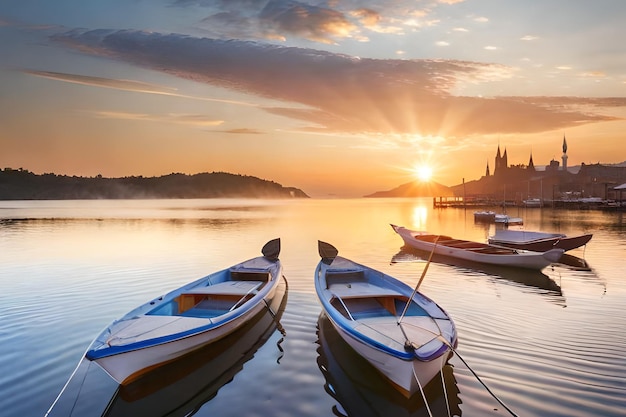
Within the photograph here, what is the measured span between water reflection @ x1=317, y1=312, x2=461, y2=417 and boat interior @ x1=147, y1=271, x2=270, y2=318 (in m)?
3.38

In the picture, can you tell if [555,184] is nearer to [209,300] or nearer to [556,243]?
[556,243]

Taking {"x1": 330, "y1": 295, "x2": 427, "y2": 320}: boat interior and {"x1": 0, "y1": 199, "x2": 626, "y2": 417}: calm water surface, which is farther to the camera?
{"x1": 330, "y1": 295, "x2": 427, "y2": 320}: boat interior

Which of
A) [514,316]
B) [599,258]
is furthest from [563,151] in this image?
[514,316]

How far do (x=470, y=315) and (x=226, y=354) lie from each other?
27.6 ft

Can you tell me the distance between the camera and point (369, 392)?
28.0 ft

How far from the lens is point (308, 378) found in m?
9.25

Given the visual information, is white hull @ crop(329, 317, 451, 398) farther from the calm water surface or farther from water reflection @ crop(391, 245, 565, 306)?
water reflection @ crop(391, 245, 565, 306)

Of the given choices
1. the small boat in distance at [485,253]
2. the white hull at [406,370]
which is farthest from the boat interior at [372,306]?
the small boat in distance at [485,253]

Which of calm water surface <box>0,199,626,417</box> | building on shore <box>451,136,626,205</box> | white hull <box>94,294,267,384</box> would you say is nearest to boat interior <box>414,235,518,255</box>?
calm water surface <box>0,199,626,417</box>

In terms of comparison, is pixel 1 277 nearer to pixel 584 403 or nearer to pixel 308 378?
pixel 308 378

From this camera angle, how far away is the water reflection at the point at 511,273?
17.5 meters

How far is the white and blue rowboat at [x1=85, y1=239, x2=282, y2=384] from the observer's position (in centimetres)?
784

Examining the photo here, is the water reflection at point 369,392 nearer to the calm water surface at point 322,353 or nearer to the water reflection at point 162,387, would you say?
the calm water surface at point 322,353

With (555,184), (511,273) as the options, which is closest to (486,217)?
(511,273)
